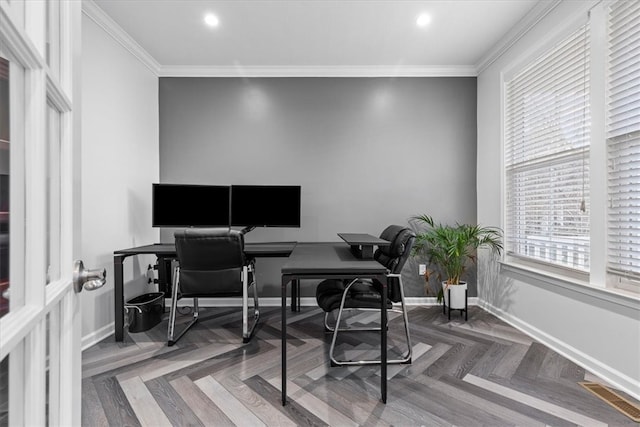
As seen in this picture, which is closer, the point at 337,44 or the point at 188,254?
the point at 188,254

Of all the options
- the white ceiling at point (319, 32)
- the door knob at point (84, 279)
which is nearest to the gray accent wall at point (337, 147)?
the white ceiling at point (319, 32)

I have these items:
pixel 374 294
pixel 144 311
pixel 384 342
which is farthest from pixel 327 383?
pixel 144 311

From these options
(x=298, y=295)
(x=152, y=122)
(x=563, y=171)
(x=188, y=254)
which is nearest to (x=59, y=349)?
(x=188, y=254)

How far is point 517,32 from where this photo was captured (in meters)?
2.57

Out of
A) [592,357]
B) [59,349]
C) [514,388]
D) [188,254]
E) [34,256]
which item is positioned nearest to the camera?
[34,256]

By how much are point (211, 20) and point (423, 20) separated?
5.76 feet

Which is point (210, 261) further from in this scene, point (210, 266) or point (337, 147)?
point (337, 147)

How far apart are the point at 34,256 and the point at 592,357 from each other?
9.19 ft

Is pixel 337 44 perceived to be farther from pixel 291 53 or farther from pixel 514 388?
pixel 514 388

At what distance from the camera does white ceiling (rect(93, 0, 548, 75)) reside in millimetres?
2312

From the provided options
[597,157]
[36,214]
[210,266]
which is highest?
[597,157]

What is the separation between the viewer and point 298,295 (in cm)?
309

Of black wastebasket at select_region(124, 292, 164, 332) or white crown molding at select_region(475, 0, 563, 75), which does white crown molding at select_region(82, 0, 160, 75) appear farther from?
white crown molding at select_region(475, 0, 563, 75)

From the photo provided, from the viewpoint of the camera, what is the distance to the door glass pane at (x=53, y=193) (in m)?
0.52
